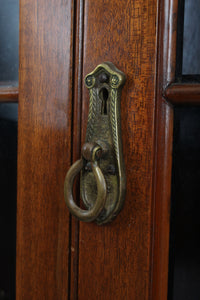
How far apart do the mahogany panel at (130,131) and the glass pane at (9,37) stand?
0.46ft

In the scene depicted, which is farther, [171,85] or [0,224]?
[0,224]

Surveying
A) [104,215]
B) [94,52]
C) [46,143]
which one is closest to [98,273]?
[104,215]

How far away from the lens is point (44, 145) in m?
0.44

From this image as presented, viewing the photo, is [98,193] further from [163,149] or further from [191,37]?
[191,37]

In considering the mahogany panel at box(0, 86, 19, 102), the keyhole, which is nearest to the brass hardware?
the keyhole

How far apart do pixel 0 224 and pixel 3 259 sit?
61mm

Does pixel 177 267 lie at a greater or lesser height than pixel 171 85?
lesser

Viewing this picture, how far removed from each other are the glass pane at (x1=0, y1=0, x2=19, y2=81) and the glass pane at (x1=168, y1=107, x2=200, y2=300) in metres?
0.28

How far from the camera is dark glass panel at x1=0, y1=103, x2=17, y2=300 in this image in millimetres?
495

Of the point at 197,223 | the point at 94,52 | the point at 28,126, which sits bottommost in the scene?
the point at 197,223

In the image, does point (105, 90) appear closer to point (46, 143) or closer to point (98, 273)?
point (46, 143)

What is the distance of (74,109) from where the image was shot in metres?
0.41

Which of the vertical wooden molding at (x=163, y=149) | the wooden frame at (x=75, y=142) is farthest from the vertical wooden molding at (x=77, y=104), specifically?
the vertical wooden molding at (x=163, y=149)

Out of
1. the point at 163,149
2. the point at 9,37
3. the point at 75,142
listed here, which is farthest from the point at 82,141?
the point at 9,37
